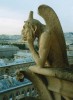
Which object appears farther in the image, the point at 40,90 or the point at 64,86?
the point at 40,90

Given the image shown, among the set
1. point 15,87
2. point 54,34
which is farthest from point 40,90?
point 15,87

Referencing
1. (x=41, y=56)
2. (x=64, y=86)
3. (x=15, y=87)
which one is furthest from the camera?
(x=15, y=87)

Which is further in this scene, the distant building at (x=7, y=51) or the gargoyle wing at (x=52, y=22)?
the distant building at (x=7, y=51)

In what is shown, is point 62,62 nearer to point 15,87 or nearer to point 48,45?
point 48,45

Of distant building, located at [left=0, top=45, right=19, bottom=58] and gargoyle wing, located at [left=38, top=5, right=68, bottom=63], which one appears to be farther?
distant building, located at [left=0, top=45, right=19, bottom=58]

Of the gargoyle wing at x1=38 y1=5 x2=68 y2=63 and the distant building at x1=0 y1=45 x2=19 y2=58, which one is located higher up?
the gargoyle wing at x1=38 y1=5 x2=68 y2=63

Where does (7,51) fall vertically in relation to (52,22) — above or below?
below

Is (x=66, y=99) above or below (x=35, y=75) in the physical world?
below

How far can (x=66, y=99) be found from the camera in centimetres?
259

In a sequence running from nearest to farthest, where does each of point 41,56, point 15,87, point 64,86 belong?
point 64,86 → point 41,56 → point 15,87

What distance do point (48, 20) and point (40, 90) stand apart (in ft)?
1.94

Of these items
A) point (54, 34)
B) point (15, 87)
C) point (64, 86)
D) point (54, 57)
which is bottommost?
point (15, 87)

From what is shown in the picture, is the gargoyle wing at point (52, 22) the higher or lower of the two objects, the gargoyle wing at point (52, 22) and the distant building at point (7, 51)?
the higher

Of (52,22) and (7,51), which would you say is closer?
(52,22)
